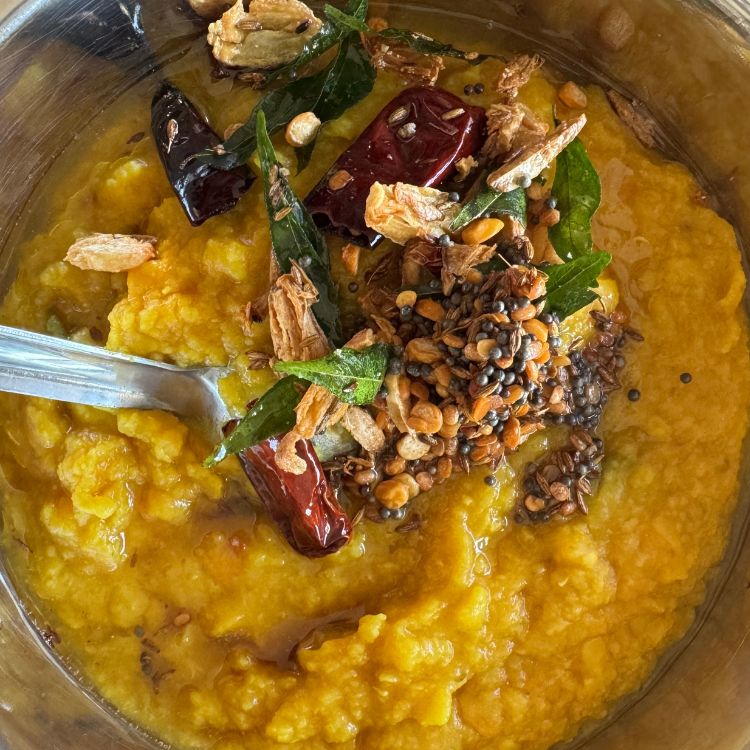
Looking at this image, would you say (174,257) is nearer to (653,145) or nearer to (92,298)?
(92,298)

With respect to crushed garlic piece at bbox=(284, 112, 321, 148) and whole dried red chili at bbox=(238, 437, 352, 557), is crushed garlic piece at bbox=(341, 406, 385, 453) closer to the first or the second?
whole dried red chili at bbox=(238, 437, 352, 557)

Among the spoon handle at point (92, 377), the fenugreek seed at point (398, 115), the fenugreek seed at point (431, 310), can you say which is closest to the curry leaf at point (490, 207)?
the fenugreek seed at point (431, 310)

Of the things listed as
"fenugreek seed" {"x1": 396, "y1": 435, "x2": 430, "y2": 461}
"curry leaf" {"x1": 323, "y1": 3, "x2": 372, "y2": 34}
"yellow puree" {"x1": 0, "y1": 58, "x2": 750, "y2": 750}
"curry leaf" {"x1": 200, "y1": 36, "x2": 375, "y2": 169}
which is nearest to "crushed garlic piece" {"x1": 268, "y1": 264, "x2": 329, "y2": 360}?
"yellow puree" {"x1": 0, "y1": 58, "x2": 750, "y2": 750}

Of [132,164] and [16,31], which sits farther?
[132,164]

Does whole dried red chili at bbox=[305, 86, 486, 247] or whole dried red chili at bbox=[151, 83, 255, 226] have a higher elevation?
whole dried red chili at bbox=[305, 86, 486, 247]

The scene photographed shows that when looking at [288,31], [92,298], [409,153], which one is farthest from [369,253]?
[92,298]

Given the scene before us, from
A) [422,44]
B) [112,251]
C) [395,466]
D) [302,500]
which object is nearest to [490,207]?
[422,44]
